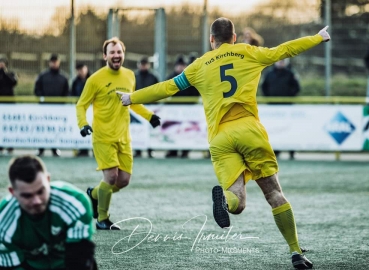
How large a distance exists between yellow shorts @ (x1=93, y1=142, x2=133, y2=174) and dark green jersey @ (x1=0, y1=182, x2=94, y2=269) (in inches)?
186

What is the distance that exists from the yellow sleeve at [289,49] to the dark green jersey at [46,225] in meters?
3.08

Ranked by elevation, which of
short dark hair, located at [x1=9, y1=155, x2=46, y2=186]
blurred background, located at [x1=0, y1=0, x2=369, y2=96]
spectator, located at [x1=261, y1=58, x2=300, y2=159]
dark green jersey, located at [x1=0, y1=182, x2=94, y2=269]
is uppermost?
blurred background, located at [x1=0, y1=0, x2=369, y2=96]

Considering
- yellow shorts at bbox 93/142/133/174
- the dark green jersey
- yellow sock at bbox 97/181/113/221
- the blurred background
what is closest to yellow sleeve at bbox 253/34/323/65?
yellow shorts at bbox 93/142/133/174

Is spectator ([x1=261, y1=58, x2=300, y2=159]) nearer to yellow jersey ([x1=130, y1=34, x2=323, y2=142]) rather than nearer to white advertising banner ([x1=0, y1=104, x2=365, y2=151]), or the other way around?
white advertising banner ([x1=0, y1=104, x2=365, y2=151])

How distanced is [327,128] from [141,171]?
4.41 meters

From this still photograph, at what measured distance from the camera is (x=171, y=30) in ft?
65.4

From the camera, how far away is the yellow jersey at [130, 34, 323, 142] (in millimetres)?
7223

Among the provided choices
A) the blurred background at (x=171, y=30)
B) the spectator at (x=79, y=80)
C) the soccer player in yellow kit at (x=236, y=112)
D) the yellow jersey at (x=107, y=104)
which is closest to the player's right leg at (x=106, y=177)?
the yellow jersey at (x=107, y=104)

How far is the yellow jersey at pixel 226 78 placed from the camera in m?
7.22

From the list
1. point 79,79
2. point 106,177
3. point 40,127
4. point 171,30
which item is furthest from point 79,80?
point 106,177

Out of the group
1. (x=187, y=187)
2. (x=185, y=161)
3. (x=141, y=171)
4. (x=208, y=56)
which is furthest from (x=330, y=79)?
(x=208, y=56)

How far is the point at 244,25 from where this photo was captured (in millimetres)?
19297

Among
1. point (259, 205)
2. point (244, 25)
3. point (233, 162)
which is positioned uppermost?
point (244, 25)

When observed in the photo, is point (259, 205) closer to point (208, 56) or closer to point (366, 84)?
point (208, 56)
